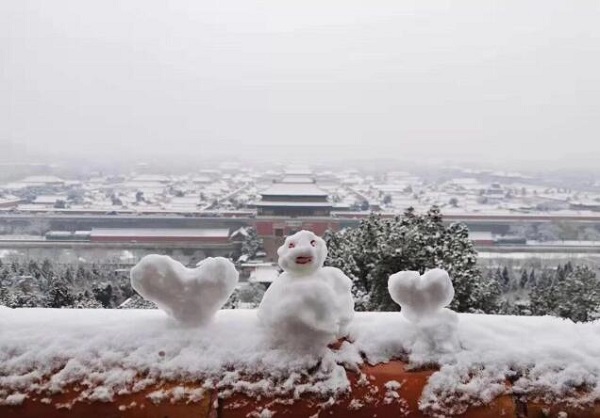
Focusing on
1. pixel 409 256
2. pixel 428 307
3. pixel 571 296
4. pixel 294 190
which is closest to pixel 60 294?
pixel 409 256

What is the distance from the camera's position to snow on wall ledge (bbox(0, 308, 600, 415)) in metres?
0.48

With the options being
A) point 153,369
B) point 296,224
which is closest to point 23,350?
point 153,369

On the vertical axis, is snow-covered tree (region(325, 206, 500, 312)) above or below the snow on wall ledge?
below

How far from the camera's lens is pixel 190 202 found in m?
6.65

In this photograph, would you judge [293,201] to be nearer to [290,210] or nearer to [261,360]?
[290,210]

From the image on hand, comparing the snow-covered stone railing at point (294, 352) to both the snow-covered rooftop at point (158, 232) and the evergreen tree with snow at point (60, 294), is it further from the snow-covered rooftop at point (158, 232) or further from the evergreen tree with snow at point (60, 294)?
the snow-covered rooftop at point (158, 232)

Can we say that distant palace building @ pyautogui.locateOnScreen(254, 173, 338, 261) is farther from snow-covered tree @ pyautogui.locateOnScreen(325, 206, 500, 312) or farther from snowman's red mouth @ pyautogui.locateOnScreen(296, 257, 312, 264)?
snowman's red mouth @ pyautogui.locateOnScreen(296, 257, 312, 264)

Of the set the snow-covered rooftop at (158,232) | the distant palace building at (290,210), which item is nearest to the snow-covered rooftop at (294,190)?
the distant palace building at (290,210)

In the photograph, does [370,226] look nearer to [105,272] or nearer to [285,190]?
[105,272]

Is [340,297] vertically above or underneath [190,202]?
above

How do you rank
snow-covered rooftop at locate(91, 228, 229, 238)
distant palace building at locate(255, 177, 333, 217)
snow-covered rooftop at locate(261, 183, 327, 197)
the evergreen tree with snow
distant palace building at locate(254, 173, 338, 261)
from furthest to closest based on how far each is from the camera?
snow-covered rooftop at locate(261, 183, 327, 197)
distant palace building at locate(255, 177, 333, 217)
distant palace building at locate(254, 173, 338, 261)
snow-covered rooftop at locate(91, 228, 229, 238)
the evergreen tree with snow

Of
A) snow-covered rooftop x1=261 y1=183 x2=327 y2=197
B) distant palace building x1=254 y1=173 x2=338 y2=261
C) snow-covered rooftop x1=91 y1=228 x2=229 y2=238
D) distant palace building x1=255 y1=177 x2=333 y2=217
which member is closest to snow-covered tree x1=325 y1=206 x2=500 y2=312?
distant palace building x1=254 y1=173 x2=338 y2=261

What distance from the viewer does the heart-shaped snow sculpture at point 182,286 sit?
0.55 meters

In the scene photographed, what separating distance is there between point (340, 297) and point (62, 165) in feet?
20.6
